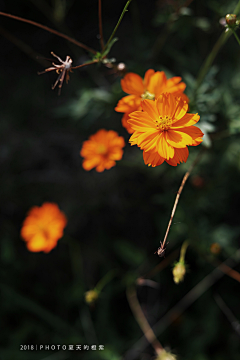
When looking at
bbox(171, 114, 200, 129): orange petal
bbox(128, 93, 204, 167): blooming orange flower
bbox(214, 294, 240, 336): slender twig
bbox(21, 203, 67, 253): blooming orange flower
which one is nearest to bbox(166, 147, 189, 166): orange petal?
bbox(128, 93, 204, 167): blooming orange flower

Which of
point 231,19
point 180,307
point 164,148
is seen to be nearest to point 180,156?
point 164,148

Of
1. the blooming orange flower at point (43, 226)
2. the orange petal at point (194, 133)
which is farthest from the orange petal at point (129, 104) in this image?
the blooming orange flower at point (43, 226)

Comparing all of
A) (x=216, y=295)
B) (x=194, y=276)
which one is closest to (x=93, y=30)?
(x=194, y=276)

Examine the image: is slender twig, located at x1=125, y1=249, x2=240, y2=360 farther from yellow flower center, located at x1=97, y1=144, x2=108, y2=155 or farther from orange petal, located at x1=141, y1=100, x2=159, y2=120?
orange petal, located at x1=141, y1=100, x2=159, y2=120

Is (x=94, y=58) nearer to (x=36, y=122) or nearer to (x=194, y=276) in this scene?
(x=36, y=122)

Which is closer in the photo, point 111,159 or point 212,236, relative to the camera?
point 111,159

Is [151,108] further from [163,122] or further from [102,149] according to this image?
[102,149]
